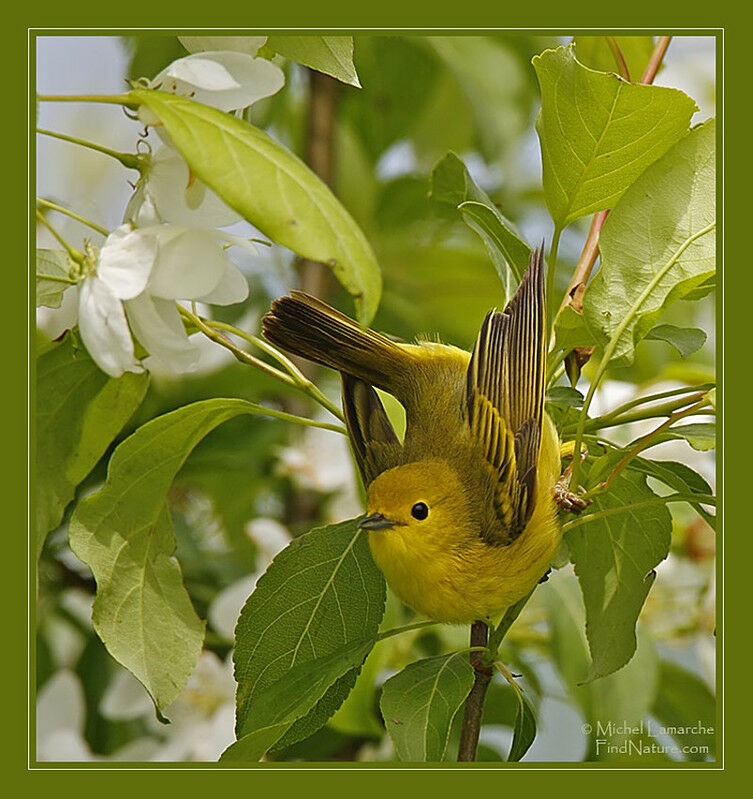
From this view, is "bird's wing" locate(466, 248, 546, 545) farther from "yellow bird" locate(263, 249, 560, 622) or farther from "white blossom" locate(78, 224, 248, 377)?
"white blossom" locate(78, 224, 248, 377)

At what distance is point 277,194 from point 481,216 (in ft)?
0.83

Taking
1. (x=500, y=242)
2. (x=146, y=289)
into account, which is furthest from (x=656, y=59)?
(x=146, y=289)

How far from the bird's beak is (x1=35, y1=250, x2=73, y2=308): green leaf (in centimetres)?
25

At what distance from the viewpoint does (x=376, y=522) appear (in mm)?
738

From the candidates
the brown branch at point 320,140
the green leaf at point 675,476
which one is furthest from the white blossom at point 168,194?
the brown branch at point 320,140

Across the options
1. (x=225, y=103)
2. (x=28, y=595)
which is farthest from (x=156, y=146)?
(x=28, y=595)

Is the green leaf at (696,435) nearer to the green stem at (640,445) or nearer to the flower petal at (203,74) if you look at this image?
the green stem at (640,445)

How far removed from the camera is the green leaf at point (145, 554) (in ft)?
2.23

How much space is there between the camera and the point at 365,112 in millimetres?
1712

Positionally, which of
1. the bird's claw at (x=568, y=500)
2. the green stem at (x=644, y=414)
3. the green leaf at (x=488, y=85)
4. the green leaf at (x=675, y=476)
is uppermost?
the green leaf at (x=488, y=85)

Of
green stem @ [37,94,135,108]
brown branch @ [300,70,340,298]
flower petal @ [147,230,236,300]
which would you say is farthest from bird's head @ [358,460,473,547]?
brown branch @ [300,70,340,298]

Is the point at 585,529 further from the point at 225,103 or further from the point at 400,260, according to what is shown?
the point at 400,260

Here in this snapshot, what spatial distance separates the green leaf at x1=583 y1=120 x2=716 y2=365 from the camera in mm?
660

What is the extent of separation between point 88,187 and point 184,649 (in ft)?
2.77
